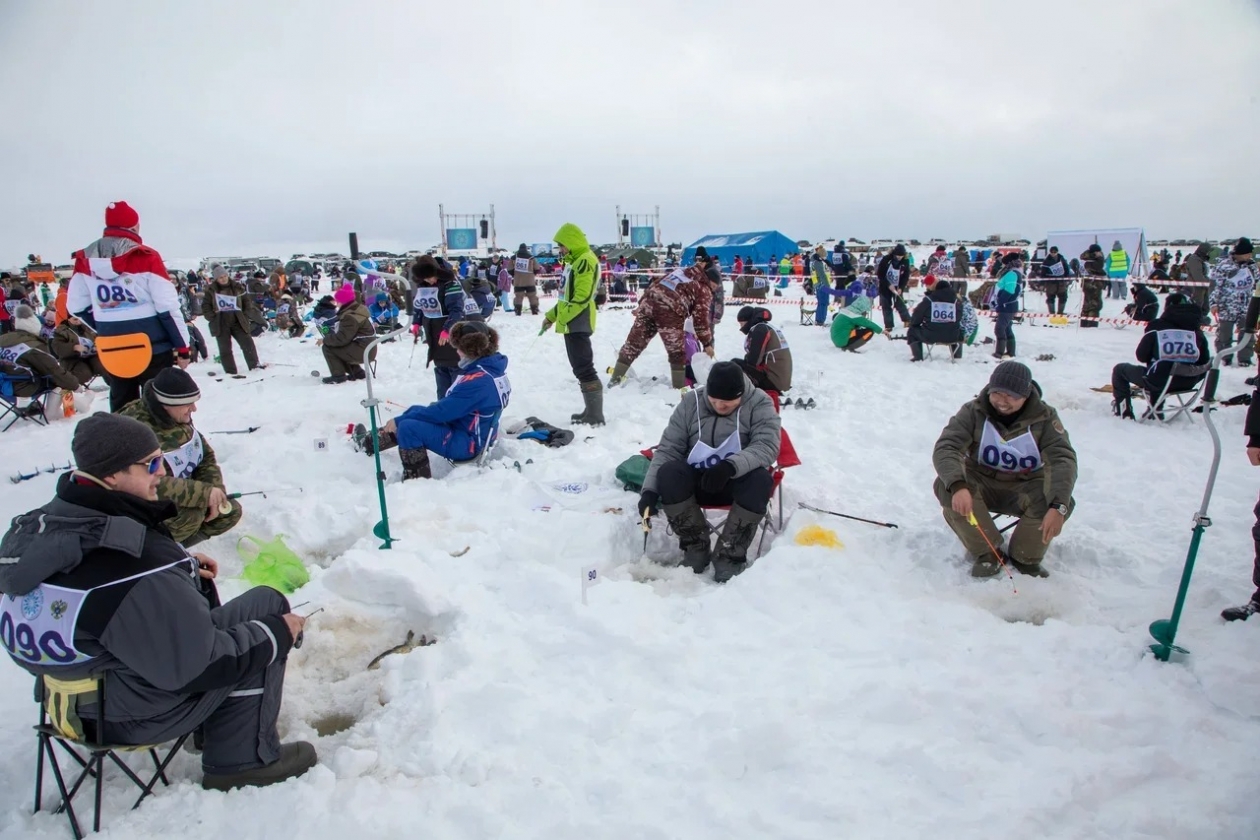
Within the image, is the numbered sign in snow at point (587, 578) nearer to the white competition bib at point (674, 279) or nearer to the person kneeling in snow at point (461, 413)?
the person kneeling in snow at point (461, 413)

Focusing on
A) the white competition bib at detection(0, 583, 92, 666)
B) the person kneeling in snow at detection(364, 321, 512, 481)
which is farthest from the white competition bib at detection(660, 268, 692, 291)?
the white competition bib at detection(0, 583, 92, 666)

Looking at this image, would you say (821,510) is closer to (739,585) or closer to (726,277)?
(739,585)

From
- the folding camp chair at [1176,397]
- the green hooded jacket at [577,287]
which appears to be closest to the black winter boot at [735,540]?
the green hooded jacket at [577,287]

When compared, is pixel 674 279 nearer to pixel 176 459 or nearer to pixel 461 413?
pixel 461 413

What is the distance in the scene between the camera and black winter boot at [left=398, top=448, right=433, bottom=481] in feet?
17.0

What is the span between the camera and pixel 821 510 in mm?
4613

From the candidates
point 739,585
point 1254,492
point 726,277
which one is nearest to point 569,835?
point 739,585

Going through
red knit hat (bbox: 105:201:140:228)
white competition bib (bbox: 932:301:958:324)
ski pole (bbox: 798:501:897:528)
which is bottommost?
ski pole (bbox: 798:501:897:528)

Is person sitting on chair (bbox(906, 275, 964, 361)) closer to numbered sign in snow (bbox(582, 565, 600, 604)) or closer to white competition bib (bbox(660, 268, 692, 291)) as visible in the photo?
white competition bib (bbox(660, 268, 692, 291))

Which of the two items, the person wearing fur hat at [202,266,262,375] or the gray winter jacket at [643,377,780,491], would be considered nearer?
the gray winter jacket at [643,377,780,491]

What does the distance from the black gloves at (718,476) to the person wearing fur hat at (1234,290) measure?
928 cm

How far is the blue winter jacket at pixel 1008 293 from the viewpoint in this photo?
10.4 m

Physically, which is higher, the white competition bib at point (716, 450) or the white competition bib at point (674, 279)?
the white competition bib at point (674, 279)

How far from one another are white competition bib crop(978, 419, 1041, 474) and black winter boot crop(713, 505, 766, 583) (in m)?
1.40
